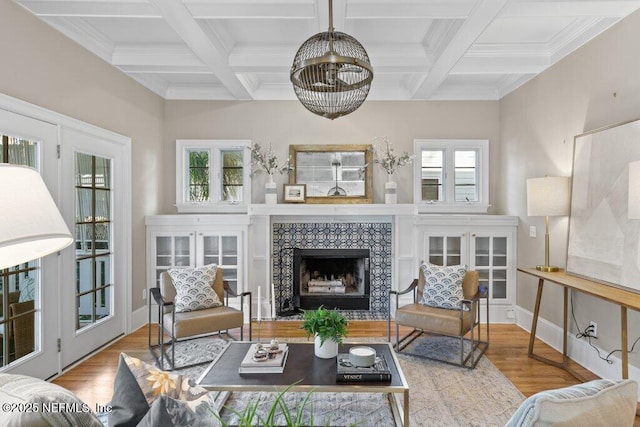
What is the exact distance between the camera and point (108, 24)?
338 centimetres

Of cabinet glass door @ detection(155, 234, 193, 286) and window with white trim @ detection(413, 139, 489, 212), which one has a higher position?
window with white trim @ detection(413, 139, 489, 212)

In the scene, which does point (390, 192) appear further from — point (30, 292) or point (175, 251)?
point (30, 292)

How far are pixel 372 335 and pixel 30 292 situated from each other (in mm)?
3129

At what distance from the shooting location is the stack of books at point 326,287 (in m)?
5.18

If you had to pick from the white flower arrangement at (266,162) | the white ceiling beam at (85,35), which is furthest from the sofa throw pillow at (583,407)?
the white flower arrangement at (266,162)

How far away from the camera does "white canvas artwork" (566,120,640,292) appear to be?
9.07 feet

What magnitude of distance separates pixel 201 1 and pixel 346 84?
4.63ft

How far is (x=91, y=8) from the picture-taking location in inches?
112

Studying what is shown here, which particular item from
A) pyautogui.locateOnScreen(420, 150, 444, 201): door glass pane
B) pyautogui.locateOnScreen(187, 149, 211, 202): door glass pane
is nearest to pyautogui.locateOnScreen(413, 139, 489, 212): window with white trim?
pyautogui.locateOnScreen(420, 150, 444, 201): door glass pane

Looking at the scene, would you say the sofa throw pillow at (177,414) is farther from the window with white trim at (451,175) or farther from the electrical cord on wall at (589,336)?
the window with white trim at (451,175)

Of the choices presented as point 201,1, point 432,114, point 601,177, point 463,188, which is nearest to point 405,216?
point 463,188

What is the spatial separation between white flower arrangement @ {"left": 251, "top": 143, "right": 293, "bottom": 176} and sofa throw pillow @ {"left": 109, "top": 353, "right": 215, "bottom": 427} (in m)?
3.76

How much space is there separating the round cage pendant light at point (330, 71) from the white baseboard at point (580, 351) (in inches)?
112

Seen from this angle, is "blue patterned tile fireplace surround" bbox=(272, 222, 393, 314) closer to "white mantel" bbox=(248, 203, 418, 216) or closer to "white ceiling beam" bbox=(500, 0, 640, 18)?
"white mantel" bbox=(248, 203, 418, 216)
